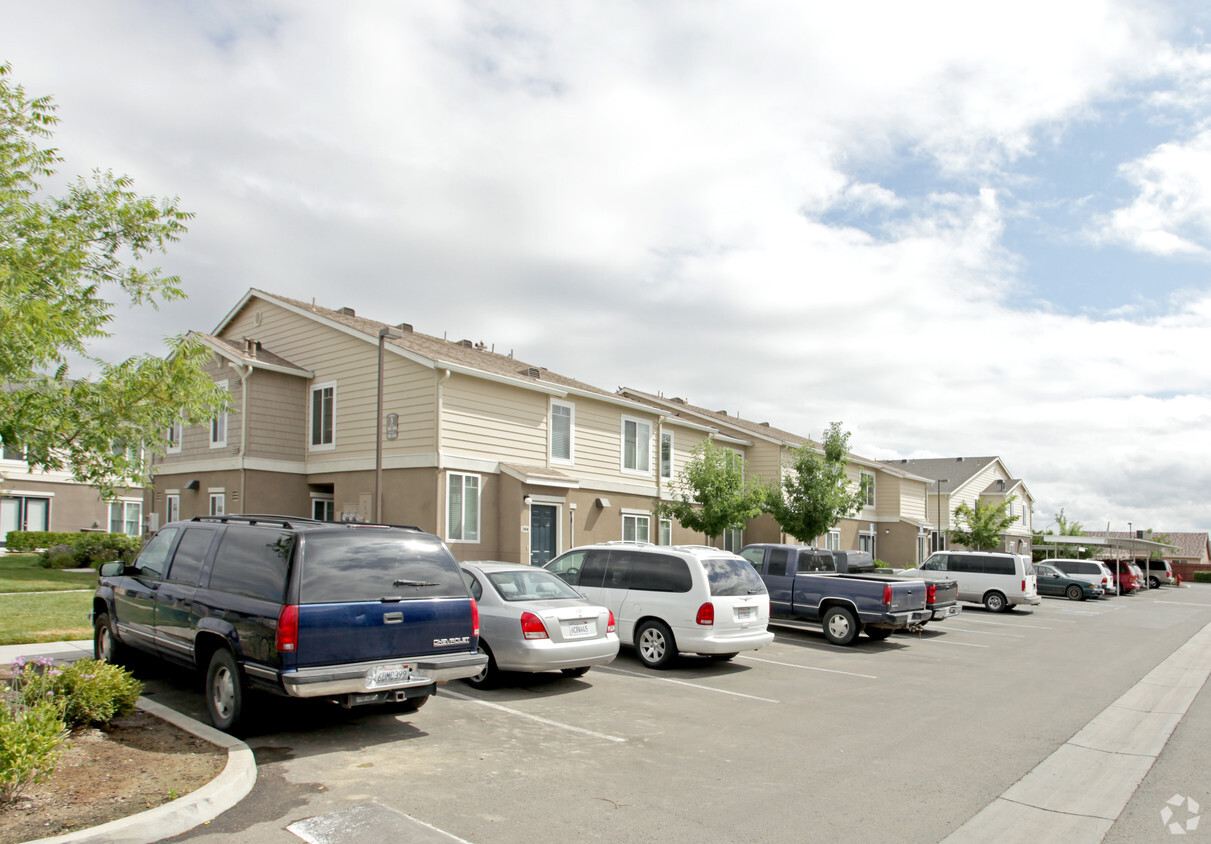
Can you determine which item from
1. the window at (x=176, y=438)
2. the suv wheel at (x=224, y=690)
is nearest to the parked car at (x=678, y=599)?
the suv wheel at (x=224, y=690)

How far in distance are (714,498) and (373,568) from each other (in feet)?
A: 59.7

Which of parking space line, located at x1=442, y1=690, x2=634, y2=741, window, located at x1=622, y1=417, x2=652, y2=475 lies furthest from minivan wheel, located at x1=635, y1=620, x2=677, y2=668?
window, located at x1=622, y1=417, x2=652, y2=475

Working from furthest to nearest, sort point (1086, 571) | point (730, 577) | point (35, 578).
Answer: point (1086, 571) < point (35, 578) < point (730, 577)

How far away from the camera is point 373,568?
7.40 m

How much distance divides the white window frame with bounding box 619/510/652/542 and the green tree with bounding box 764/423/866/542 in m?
4.87

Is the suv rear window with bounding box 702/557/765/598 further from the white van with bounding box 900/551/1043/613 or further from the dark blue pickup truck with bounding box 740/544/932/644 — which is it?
the white van with bounding box 900/551/1043/613

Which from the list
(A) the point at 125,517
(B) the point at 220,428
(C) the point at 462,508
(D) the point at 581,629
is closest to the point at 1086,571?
(C) the point at 462,508

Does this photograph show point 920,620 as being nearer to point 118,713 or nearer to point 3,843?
point 118,713

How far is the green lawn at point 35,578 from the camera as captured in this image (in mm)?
18391

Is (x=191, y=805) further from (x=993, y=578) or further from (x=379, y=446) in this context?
(x=993, y=578)

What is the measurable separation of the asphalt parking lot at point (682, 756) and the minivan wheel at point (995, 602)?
13.1 m

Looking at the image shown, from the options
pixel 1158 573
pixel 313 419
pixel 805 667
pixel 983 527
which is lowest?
pixel 1158 573

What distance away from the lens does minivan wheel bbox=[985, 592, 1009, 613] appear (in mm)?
25250

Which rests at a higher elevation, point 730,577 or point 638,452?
point 638,452
